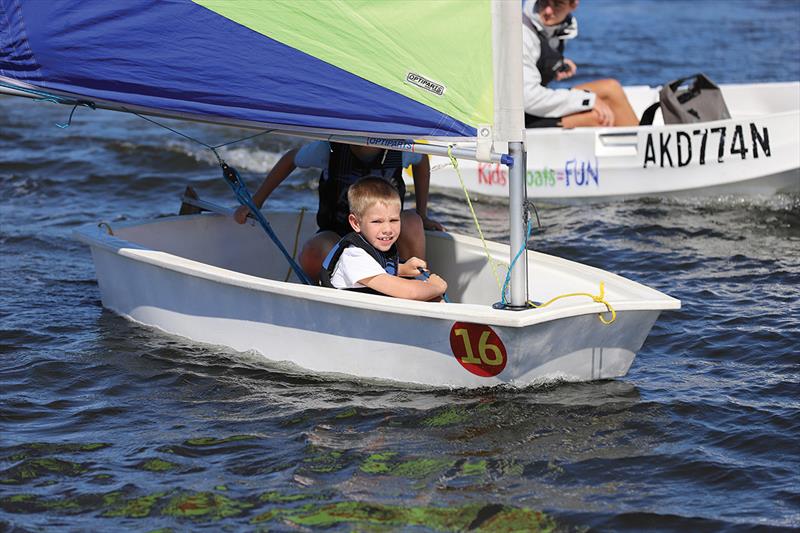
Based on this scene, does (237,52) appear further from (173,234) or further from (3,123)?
(3,123)

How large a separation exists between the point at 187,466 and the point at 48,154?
6.24m

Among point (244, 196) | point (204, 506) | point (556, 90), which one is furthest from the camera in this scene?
point (556, 90)

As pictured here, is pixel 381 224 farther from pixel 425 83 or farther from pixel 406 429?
pixel 406 429

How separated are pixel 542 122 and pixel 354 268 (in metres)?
3.97

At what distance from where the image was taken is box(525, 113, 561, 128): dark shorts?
8242mm

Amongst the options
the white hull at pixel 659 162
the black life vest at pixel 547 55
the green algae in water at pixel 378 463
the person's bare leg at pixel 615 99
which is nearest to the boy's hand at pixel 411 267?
the green algae in water at pixel 378 463

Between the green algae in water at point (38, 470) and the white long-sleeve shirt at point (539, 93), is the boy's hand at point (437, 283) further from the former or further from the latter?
the white long-sleeve shirt at point (539, 93)

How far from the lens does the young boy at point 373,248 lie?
4.62 m

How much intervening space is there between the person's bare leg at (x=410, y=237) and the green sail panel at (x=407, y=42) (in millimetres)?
976

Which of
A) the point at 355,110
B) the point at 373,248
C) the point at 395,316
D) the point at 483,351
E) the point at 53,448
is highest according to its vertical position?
the point at 355,110

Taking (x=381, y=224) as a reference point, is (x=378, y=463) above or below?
below

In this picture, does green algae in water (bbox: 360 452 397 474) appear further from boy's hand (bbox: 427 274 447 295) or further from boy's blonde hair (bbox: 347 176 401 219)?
boy's blonde hair (bbox: 347 176 401 219)

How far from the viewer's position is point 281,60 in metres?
4.50

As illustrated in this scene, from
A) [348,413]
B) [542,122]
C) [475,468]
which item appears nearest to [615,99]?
[542,122]
